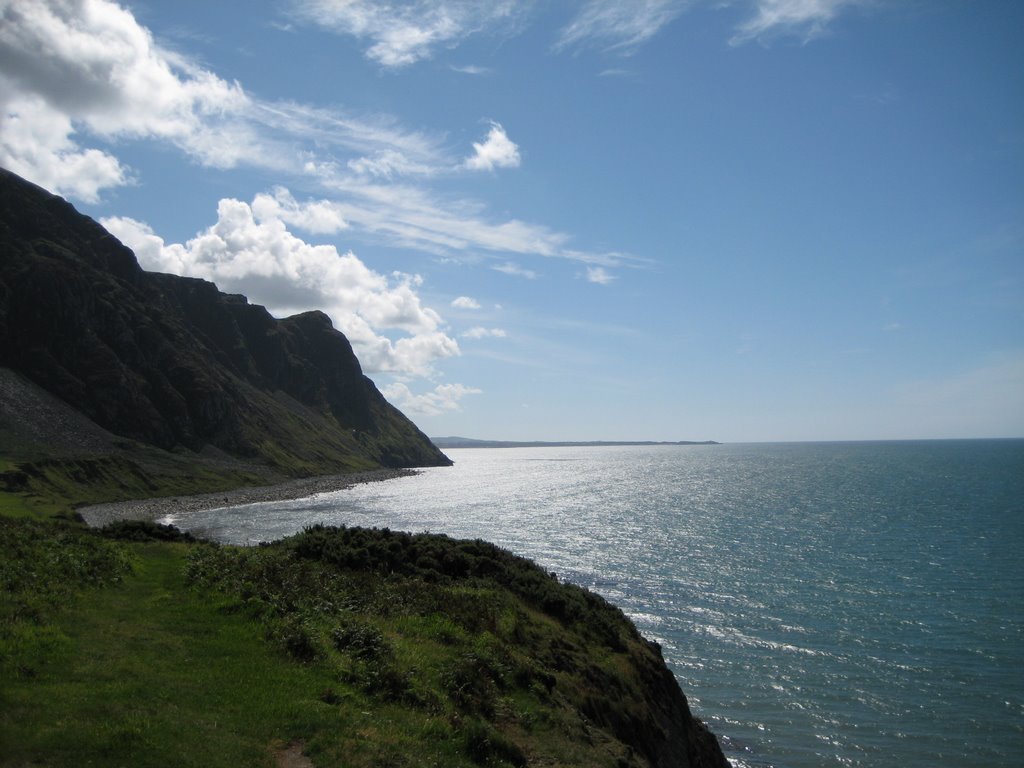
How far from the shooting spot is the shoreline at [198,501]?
10369cm

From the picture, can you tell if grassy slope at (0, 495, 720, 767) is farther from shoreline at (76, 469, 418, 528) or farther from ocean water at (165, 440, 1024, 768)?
shoreline at (76, 469, 418, 528)

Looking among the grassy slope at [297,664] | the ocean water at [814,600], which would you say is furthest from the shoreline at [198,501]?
the grassy slope at [297,664]

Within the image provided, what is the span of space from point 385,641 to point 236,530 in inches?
3106

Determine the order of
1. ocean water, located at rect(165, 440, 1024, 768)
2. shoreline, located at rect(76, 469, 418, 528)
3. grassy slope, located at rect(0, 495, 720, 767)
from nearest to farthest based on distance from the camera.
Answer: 1. grassy slope, located at rect(0, 495, 720, 767)
2. ocean water, located at rect(165, 440, 1024, 768)
3. shoreline, located at rect(76, 469, 418, 528)

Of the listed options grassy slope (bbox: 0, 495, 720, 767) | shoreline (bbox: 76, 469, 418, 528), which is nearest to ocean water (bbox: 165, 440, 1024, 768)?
shoreline (bbox: 76, 469, 418, 528)

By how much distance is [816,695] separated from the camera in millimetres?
35719

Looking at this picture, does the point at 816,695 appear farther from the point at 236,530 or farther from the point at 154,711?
the point at 236,530

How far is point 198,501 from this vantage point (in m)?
133

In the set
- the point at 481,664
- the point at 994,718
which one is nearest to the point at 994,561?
the point at 994,718

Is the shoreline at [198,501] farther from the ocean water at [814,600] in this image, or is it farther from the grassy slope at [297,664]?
the grassy slope at [297,664]

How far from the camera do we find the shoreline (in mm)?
103688

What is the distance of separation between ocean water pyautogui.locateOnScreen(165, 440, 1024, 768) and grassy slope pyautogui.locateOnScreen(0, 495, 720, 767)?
10070 mm

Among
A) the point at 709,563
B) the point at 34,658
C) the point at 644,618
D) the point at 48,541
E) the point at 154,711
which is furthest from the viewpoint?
the point at 709,563

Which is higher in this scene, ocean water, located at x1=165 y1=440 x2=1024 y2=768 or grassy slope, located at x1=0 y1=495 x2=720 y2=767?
grassy slope, located at x1=0 y1=495 x2=720 y2=767
